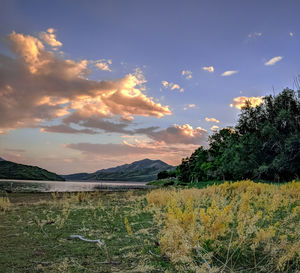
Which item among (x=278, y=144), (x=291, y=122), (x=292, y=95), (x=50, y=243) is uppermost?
(x=292, y=95)

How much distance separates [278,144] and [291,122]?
381 centimetres

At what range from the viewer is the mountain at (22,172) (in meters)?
153

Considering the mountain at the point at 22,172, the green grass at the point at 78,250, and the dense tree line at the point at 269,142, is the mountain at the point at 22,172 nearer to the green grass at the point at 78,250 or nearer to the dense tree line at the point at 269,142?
the dense tree line at the point at 269,142

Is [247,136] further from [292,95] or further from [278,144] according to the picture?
[292,95]

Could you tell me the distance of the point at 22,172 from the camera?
158625mm

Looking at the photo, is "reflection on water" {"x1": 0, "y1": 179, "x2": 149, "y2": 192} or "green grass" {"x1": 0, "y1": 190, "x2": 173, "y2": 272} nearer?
"green grass" {"x1": 0, "y1": 190, "x2": 173, "y2": 272}

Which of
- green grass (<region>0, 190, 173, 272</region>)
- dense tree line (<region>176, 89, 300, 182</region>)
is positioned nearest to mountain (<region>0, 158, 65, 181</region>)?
dense tree line (<region>176, 89, 300, 182</region>)

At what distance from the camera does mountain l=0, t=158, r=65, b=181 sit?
504 feet

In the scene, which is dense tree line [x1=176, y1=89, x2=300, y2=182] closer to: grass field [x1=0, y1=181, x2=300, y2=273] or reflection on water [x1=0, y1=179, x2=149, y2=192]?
reflection on water [x1=0, y1=179, x2=149, y2=192]

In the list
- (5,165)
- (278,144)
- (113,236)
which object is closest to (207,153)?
(278,144)

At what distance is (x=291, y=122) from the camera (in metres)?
37.4

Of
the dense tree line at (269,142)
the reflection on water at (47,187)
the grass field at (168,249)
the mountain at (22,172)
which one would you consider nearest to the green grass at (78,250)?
the grass field at (168,249)

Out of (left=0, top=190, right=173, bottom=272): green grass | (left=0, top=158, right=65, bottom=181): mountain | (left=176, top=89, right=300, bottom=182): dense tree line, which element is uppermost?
(left=176, top=89, right=300, bottom=182): dense tree line

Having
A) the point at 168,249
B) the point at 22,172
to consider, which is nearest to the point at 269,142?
the point at 168,249
